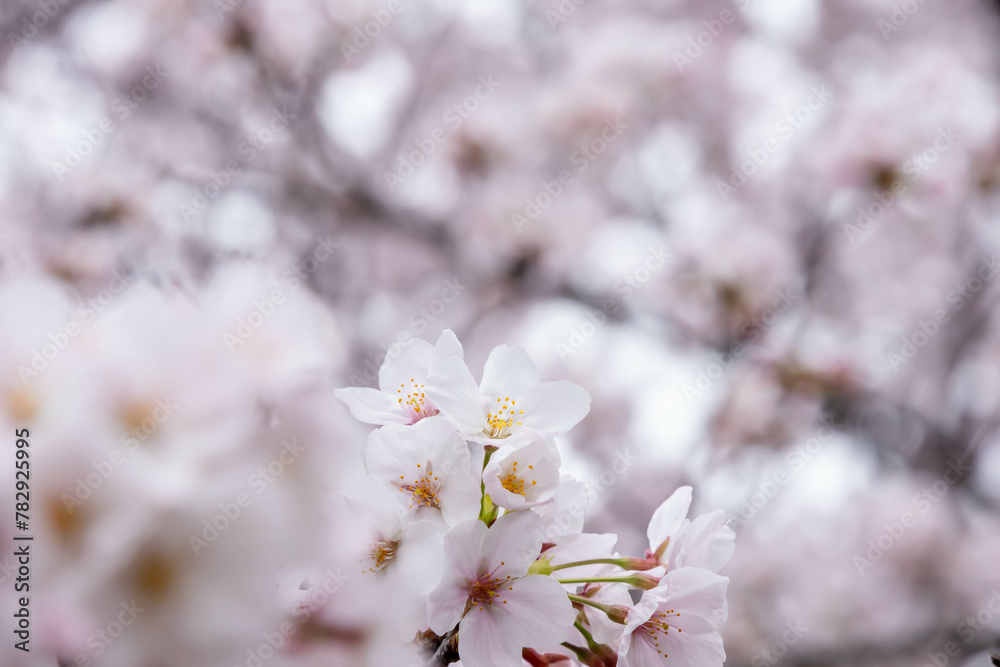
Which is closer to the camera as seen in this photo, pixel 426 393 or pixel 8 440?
pixel 8 440

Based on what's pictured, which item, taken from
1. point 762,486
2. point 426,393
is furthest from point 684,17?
point 426,393

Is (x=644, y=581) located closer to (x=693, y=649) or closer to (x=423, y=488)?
(x=693, y=649)

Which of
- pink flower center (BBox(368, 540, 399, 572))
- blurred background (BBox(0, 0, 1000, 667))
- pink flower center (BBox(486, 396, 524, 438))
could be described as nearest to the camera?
pink flower center (BBox(368, 540, 399, 572))

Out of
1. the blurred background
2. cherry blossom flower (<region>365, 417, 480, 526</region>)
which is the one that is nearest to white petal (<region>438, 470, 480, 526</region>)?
cherry blossom flower (<region>365, 417, 480, 526</region>)

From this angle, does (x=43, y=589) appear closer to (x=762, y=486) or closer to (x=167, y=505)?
(x=167, y=505)

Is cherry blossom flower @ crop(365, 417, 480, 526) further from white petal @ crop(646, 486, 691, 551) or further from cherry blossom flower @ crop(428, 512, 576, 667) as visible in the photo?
white petal @ crop(646, 486, 691, 551)

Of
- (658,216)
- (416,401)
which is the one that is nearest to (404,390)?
(416,401)

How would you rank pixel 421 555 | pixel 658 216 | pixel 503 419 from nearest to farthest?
pixel 421 555
pixel 503 419
pixel 658 216
